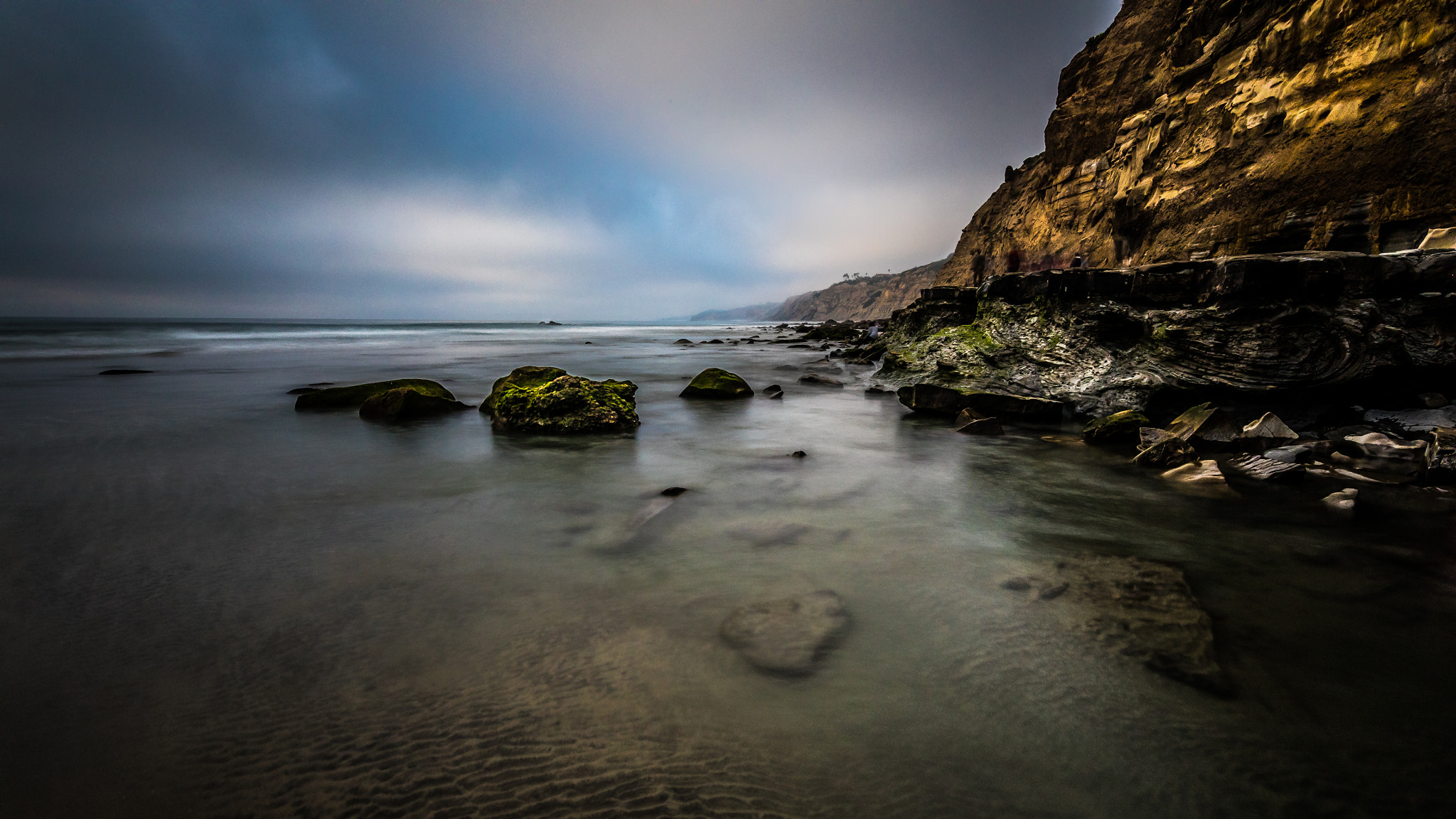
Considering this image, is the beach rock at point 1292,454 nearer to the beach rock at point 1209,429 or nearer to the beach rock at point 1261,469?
the beach rock at point 1261,469

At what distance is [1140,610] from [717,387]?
8547 mm

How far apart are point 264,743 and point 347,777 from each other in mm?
405

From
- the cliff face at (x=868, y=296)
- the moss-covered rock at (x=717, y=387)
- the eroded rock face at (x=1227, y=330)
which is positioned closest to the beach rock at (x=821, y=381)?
the moss-covered rock at (x=717, y=387)

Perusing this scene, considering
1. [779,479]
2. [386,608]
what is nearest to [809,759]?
[386,608]

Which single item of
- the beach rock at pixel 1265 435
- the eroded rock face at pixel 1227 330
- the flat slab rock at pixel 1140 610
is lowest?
the flat slab rock at pixel 1140 610

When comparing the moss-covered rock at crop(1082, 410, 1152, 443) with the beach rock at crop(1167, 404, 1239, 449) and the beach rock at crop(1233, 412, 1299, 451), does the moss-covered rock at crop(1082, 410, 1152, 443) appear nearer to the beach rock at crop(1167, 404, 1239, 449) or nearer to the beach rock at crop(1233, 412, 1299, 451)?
the beach rock at crop(1167, 404, 1239, 449)

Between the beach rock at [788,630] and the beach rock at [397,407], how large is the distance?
730 centimetres

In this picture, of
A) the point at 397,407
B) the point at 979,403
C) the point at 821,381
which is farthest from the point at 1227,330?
the point at 397,407

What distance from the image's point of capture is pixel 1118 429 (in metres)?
6.37

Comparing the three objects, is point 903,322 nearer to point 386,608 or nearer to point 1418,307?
point 1418,307

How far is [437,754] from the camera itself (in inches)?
69.5

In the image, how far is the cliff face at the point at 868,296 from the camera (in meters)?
105

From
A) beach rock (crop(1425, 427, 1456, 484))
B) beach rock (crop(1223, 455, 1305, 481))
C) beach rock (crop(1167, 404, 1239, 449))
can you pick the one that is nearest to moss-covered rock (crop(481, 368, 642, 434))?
beach rock (crop(1223, 455, 1305, 481))

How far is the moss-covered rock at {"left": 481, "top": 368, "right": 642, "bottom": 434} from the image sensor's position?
23.7ft
